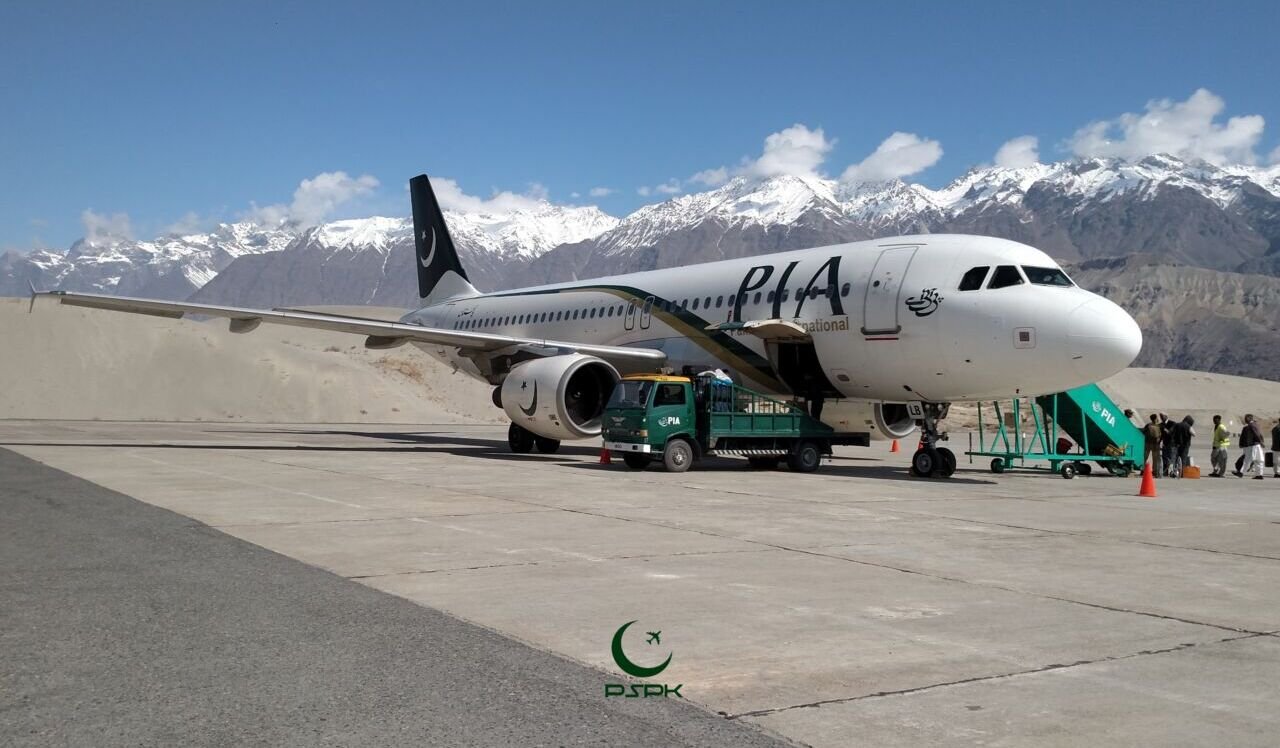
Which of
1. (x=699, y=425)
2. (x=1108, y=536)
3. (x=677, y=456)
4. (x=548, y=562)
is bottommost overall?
(x=548, y=562)

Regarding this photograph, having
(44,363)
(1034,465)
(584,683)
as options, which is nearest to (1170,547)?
(584,683)

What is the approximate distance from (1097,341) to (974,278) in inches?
82.8

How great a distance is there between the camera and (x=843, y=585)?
7.86m

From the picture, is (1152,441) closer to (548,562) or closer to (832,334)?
(832,334)

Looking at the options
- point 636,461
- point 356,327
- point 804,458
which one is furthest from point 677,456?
point 356,327

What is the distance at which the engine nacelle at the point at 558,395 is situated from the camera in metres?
20.8

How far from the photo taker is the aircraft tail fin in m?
33.5

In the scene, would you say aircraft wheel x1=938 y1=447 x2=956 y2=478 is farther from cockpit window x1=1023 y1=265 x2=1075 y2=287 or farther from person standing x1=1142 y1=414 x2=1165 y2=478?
person standing x1=1142 y1=414 x2=1165 y2=478

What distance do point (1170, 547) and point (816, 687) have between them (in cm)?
650

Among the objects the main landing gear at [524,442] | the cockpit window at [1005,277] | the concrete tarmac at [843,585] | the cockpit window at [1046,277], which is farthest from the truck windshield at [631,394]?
the cockpit window at [1046,277]

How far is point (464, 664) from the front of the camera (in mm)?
5398
